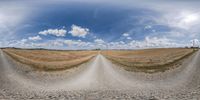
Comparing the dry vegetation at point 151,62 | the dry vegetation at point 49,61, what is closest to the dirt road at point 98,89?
the dry vegetation at point 151,62

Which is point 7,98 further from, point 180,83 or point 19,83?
point 180,83

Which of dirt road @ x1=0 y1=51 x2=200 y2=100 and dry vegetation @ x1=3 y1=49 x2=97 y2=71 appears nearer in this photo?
dirt road @ x1=0 y1=51 x2=200 y2=100

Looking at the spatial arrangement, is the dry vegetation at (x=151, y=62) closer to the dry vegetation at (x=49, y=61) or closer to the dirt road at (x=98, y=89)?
the dry vegetation at (x=49, y=61)

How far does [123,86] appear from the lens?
127ft

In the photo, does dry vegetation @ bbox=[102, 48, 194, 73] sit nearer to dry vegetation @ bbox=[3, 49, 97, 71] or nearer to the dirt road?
dry vegetation @ bbox=[3, 49, 97, 71]

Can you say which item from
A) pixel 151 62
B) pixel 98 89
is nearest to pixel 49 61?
pixel 151 62

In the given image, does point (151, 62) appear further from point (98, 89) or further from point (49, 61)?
point (98, 89)

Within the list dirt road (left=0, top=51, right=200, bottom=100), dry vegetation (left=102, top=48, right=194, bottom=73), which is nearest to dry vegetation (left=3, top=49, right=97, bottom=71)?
dry vegetation (left=102, top=48, right=194, bottom=73)

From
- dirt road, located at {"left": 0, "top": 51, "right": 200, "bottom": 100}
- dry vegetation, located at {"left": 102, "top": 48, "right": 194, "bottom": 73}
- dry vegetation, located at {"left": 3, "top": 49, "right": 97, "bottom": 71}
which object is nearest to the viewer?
dirt road, located at {"left": 0, "top": 51, "right": 200, "bottom": 100}

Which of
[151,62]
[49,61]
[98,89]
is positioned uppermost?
[49,61]

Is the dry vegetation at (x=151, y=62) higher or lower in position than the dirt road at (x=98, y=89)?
higher

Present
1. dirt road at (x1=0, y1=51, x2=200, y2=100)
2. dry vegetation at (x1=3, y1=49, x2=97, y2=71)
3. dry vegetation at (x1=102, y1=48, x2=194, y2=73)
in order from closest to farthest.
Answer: dirt road at (x1=0, y1=51, x2=200, y2=100) < dry vegetation at (x1=102, y1=48, x2=194, y2=73) < dry vegetation at (x1=3, y1=49, x2=97, y2=71)

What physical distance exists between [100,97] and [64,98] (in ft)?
9.40

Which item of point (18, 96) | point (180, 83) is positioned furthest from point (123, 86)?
point (18, 96)
